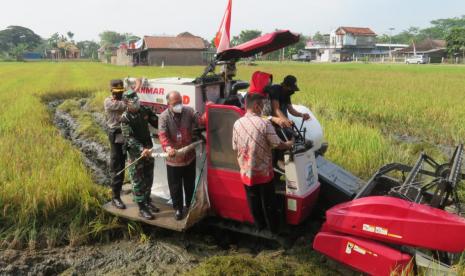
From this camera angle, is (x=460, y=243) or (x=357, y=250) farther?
(x=357, y=250)

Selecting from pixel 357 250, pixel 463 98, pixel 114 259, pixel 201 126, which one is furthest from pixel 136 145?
pixel 463 98

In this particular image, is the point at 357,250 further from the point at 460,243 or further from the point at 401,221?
the point at 460,243

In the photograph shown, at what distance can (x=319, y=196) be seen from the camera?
471 cm

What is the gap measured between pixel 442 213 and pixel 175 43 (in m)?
57.1

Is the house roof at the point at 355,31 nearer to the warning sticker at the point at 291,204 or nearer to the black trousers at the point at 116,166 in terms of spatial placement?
the black trousers at the point at 116,166

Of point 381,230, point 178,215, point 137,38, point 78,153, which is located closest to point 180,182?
point 178,215

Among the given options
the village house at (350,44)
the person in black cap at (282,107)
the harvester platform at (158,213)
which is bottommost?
the harvester platform at (158,213)

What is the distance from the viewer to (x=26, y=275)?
13.9 ft

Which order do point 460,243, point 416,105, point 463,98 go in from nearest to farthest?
point 460,243, point 416,105, point 463,98

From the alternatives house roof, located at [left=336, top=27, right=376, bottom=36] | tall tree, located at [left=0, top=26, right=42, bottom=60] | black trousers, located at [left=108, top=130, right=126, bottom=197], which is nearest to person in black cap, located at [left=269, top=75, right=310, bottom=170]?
black trousers, located at [left=108, top=130, right=126, bottom=197]

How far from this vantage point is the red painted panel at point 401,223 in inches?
121

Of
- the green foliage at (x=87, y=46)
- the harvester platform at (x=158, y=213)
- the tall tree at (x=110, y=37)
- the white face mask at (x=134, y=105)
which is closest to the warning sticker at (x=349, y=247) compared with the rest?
the harvester platform at (x=158, y=213)

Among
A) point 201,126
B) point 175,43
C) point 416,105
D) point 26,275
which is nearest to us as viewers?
point 26,275

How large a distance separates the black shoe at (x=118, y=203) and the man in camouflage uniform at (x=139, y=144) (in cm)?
30
